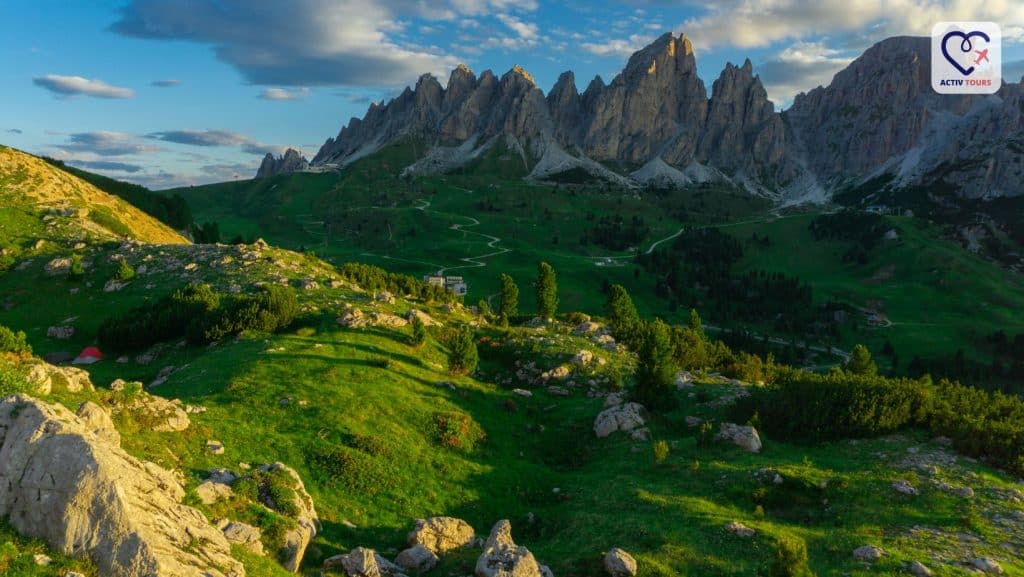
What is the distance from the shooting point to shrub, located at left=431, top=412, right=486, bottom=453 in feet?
120

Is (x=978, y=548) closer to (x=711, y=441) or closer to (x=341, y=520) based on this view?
(x=711, y=441)

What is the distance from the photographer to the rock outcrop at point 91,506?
1512cm

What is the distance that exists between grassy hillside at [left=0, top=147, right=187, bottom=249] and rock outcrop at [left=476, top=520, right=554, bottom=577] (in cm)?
8379

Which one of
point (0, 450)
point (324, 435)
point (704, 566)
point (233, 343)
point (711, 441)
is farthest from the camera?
point (233, 343)

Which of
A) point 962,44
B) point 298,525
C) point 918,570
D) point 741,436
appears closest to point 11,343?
point 298,525

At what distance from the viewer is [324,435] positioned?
3231cm

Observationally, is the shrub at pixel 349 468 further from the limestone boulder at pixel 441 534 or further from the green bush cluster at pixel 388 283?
the green bush cluster at pixel 388 283

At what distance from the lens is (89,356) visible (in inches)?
1940

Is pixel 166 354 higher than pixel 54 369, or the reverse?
pixel 54 369

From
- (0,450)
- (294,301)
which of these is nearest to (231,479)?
(0,450)

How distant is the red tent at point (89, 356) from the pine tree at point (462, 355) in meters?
30.9

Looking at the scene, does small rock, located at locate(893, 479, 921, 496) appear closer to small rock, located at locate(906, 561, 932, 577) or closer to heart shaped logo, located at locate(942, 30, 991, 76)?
small rock, located at locate(906, 561, 932, 577)

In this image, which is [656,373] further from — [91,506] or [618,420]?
[91,506]

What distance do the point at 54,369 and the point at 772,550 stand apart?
34910 millimetres
